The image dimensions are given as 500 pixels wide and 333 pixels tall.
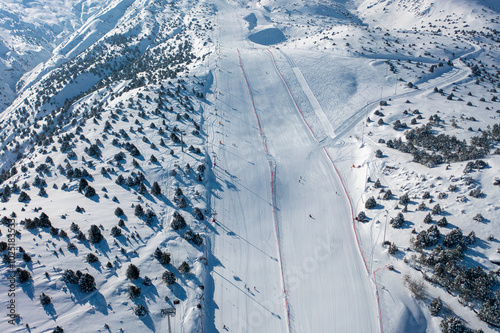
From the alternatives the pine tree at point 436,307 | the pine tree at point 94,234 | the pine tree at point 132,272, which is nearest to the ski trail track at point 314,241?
the pine tree at point 436,307

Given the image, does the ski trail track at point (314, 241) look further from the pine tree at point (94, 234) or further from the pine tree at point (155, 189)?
the pine tree at point (94, 234)

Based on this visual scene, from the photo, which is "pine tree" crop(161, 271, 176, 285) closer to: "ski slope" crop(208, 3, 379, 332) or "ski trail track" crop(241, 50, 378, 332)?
"ski slope" crop(208, 3, 379, 332)

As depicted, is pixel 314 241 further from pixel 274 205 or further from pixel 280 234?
pixel 274 205

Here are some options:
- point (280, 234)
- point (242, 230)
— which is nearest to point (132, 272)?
point (242, 230)

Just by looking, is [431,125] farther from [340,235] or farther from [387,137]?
[340,235]

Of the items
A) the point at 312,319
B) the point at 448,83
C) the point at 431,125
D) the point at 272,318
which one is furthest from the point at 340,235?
the point at 448,83
